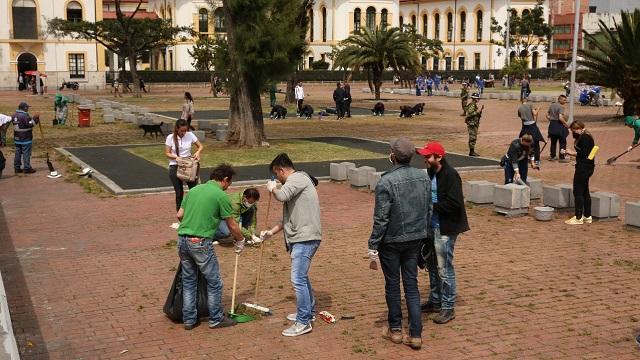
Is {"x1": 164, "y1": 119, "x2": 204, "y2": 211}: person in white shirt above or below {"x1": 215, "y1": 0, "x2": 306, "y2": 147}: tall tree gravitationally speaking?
below

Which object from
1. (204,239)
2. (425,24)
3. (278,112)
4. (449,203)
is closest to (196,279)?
(204,239)

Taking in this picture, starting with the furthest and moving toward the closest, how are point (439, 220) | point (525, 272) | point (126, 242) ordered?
point (126, 242), point (525, 272), point (439, 220)

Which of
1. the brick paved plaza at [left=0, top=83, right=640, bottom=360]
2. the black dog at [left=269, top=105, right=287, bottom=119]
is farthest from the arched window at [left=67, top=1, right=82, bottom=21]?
the brick paved plaza at [left=0, top=83, right=640, bottom=360]

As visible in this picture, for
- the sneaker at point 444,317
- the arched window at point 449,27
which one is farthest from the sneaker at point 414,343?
the arched window at point 449,27

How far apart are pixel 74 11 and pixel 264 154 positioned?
166ft

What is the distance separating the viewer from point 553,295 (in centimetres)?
845

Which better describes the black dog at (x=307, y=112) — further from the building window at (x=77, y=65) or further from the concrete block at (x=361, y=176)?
the building window at (x=77, y=65)

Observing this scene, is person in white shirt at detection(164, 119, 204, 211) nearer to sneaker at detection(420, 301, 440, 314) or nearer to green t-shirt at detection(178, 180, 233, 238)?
green t-shirt at detection(178, 180, 233, 238)

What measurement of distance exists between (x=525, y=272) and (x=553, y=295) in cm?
96

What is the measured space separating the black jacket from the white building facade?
6154 centimetres

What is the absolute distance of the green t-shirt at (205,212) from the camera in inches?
280

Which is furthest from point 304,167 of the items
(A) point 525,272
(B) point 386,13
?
(B) point 386,13

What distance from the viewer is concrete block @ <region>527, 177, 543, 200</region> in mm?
13992

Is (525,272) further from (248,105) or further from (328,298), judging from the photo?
(248,105)
